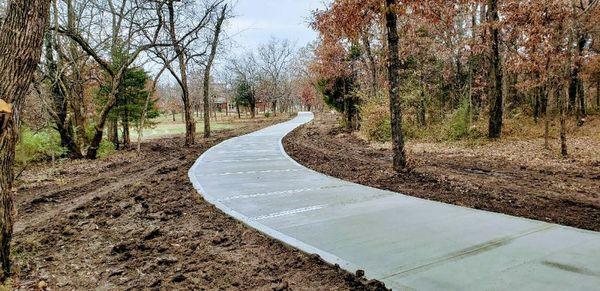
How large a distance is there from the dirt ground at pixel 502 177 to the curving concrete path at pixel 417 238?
88cm

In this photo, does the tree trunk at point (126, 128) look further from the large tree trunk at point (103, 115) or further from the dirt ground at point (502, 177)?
the dirt ground at point (502, 177)

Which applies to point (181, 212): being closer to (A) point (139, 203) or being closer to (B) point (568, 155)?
(A) point (139, 203)

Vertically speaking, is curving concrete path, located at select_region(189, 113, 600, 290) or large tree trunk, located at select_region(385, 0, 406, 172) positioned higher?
large tree trunk, located at select_region(385, 0, 406, 172)

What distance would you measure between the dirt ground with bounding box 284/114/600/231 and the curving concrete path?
88cm

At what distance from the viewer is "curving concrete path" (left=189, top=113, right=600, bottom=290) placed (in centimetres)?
326

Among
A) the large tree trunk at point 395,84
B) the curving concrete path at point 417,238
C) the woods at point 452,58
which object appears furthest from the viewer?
the woods at point 452,58

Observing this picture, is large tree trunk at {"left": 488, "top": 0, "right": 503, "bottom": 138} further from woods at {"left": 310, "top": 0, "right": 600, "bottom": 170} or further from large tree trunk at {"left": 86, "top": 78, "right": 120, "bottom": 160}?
large tree trunk at {"left": 86, "top": 78, "right": 120, "bottom": 160}

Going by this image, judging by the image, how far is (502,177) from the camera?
29.6 feet

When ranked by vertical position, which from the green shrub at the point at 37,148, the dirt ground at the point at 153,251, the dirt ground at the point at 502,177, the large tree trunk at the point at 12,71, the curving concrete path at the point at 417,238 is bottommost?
the dirt ground at the point at 502,177

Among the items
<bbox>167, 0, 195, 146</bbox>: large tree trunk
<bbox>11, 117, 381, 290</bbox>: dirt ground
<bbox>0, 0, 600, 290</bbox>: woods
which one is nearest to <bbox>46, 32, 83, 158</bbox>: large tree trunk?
<bbox>0, 0, 600, 290</bbox>: woods

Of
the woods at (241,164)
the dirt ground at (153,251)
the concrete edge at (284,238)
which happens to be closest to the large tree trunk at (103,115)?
the woods at (241,164)

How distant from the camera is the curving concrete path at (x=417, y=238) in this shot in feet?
10.7

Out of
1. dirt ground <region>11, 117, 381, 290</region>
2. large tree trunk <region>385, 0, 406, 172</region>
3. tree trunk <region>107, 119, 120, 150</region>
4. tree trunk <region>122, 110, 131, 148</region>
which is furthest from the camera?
tree trunk <region>122, 110, 131, 148</region>

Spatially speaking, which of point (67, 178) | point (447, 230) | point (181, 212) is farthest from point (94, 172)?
point (447, 230)
